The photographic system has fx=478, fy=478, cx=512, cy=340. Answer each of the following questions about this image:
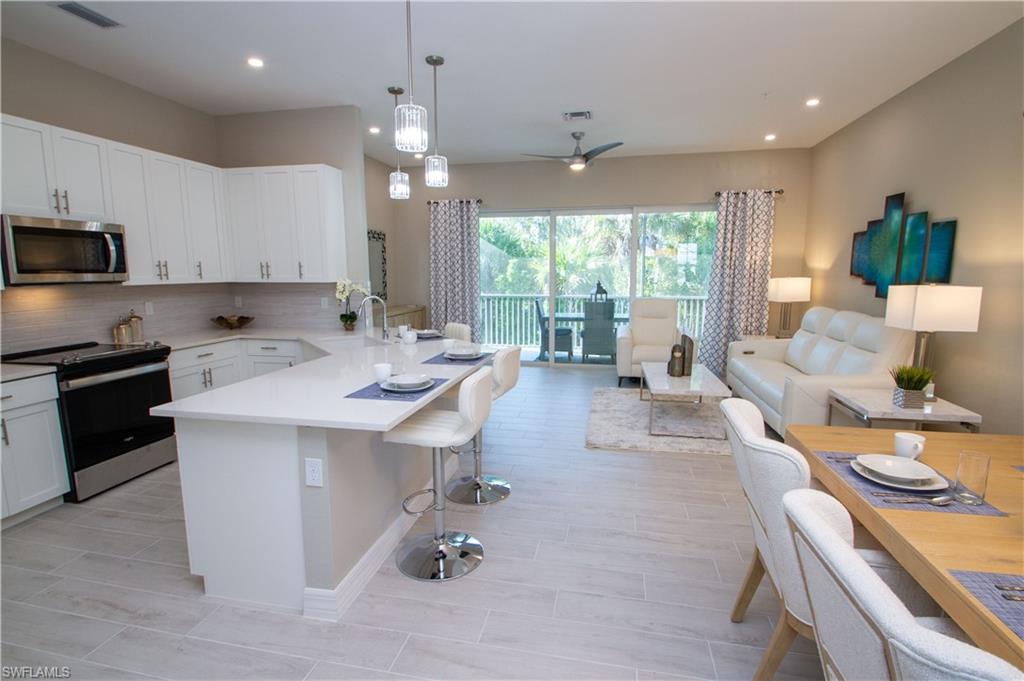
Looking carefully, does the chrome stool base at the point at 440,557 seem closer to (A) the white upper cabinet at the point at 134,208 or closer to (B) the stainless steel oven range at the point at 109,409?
(B) the stainless steel oven range at the point at 109,409

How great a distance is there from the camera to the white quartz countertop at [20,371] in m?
2.66

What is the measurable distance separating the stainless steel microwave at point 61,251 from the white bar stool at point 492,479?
2.84 metres

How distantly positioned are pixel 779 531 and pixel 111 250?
427 centimetres

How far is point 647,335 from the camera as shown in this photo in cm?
617

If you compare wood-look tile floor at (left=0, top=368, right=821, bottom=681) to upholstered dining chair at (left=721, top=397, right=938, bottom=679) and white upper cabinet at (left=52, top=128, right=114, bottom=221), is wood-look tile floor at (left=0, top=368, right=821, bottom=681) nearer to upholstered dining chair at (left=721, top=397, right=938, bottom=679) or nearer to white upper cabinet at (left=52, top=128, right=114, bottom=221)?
upholstered dining chair at (left=721, top=397, right=938, bottom=679)

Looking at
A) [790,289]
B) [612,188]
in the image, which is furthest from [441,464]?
[612,188]

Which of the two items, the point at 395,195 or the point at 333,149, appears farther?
the point at 333,149

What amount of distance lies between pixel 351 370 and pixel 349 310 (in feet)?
7.39

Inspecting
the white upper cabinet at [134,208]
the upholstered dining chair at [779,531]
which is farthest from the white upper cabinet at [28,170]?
the upholstered dining chair at [779,531]

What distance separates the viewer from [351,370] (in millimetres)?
2729

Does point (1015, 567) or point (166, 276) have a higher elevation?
point (166, 276)

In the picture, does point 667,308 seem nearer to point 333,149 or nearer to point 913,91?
point 913,91

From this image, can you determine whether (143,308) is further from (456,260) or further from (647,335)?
(647,335)

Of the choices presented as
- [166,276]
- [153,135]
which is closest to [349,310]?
[166,276]
